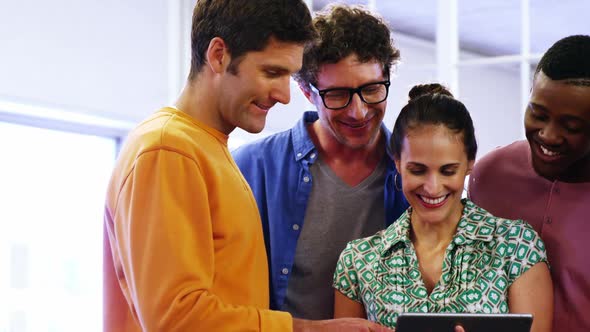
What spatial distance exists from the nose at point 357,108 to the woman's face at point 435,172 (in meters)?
0.15

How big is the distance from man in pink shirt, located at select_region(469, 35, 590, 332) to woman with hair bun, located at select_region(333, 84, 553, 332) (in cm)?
8

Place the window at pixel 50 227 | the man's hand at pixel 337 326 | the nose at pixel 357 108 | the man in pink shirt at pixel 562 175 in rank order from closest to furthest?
1. the man's hand at pixel 337 326
2. the man in pink shirt at pixel 562 175
3. the nose at pixel 357 108
4. the window at pixel 50 227

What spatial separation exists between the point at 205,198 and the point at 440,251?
0.68 meters

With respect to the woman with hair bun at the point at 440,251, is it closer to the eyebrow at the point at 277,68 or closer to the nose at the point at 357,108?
the nose at the point at 357,108

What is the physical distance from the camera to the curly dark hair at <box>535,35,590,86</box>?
2108mm

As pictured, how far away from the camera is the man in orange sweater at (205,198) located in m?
1.71

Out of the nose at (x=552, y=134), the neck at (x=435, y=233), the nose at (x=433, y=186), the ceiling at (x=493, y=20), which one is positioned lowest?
the neck at (x=435, y=233)

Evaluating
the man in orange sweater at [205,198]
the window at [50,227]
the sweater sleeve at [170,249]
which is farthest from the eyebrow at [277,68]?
the window at [50,227]

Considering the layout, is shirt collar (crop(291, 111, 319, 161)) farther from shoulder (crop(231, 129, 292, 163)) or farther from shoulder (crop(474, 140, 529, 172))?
shoulder (crop(474, 140, 529, 172))

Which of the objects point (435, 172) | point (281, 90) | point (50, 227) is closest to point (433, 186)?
point (435, 172)

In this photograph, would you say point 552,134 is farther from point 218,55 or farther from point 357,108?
point 218,55

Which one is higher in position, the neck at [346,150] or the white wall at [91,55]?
the white wall at [91,55]

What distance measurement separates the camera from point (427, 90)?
7.91 ft

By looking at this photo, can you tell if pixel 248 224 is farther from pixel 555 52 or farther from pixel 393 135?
pixel 555 52
